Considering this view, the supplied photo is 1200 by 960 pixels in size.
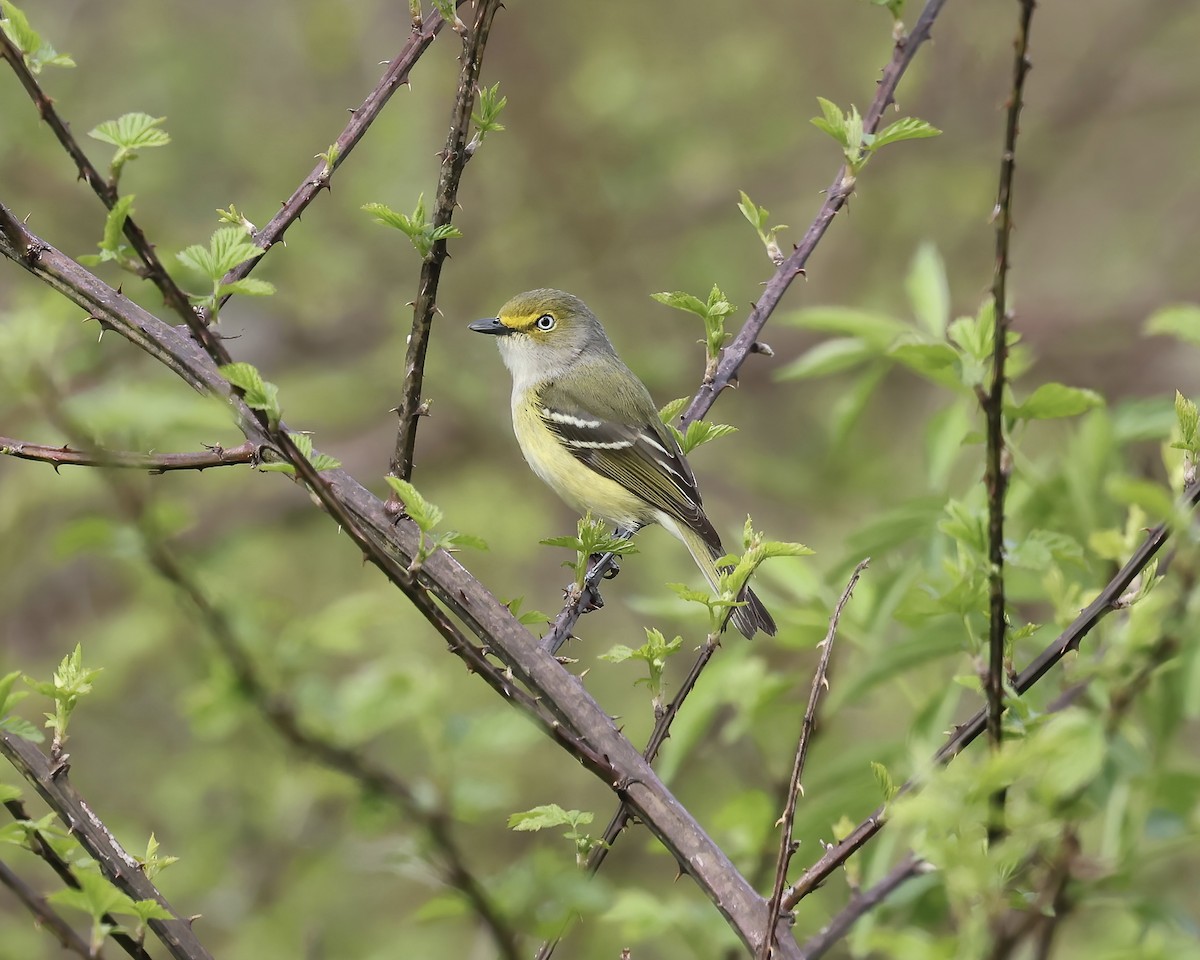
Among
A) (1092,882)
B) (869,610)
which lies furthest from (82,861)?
(869,610)

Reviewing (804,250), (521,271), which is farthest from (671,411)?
(521,271)

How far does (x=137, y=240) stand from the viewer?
1.93 meters

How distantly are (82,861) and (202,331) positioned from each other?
0.86m

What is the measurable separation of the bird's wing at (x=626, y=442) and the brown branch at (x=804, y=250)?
1702 millimetres

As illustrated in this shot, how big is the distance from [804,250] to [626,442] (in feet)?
8.32

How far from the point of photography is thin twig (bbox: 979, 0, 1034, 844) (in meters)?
1.70

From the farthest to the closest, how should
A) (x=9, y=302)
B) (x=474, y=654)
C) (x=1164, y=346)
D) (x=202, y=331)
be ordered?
1. (x=9, y=302)
2. (x=1164, y=346)
3. (x=474, y=654)
4. (x=202, y=331)

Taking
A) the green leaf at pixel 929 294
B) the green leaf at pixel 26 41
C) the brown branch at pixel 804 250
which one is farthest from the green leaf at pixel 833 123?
the green leaf at pixel 26 41

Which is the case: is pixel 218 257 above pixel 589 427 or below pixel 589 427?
below

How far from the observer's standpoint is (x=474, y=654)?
215cm

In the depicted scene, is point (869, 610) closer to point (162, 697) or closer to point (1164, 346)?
point (1164, 346)

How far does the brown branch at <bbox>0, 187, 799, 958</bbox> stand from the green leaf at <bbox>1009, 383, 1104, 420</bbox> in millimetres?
1050

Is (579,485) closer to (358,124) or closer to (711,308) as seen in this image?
(711,308)

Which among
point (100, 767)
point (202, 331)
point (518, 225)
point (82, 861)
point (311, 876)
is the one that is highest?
point (518, 225)
